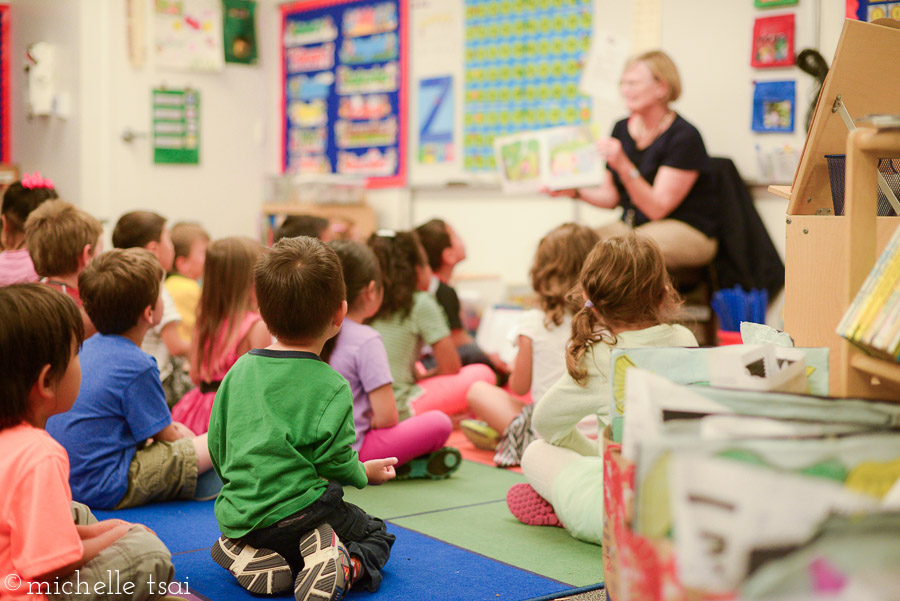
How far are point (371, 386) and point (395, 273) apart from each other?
59 cm

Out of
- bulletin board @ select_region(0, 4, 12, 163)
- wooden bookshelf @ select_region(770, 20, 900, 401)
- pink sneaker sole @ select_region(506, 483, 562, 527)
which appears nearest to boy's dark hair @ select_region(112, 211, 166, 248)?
pink sneaker sole @ select_region(506, 483, 562, 527)

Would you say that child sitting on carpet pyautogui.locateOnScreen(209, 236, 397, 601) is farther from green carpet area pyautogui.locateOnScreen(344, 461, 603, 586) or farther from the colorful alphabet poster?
the colorful alphabet poster

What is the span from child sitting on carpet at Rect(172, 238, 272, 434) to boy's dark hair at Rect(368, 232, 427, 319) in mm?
425

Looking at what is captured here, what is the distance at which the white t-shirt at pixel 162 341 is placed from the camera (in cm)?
313

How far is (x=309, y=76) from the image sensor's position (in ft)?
20.6

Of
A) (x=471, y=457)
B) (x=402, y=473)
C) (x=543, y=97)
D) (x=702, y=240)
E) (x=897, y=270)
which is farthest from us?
(x=543, y=97)

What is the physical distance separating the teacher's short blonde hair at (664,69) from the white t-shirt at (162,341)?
2347mm

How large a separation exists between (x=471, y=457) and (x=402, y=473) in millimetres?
406

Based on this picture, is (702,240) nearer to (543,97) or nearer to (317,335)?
(543,97)

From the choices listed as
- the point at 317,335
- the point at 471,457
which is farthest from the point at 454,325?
the point at 317,335

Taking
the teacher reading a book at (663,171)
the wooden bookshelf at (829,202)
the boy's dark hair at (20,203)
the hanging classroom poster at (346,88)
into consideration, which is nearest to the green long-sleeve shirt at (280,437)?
the wooden bookshelf at (829,202)

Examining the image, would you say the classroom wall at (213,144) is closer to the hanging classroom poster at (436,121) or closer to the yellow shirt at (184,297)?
the hanging classroom poster at (436,121)

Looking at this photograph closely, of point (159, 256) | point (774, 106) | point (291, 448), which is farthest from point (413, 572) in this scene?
point (774, 106)

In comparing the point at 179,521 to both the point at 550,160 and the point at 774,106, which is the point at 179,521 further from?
the point at 774,106
